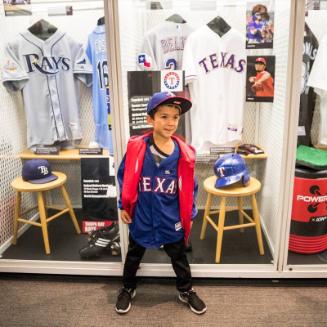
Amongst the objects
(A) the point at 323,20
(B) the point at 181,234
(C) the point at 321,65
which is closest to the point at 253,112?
(C) the point at 321,65

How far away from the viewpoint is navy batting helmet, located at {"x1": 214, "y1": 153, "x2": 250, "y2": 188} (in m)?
2.06

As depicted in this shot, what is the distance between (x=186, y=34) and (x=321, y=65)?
36.0 inches

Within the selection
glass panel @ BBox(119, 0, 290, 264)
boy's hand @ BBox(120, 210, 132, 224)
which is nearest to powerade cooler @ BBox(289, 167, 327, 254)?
glass panel @ BBox(119, 0, 290, 264)

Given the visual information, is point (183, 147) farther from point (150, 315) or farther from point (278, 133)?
point (150, 315)

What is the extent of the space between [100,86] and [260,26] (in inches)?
44.4

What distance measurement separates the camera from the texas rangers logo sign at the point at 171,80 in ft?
6.22

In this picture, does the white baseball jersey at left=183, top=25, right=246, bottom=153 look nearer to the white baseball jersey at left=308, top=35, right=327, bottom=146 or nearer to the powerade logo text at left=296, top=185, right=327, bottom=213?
the white baseball jersey at left=308, top=35, right=327, bottom=146

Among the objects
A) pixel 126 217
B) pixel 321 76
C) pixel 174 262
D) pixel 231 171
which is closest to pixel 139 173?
pixel 126 217

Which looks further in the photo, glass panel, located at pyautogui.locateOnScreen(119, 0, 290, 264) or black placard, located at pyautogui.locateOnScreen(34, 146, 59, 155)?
black placard, located at pyautogui.locateOnScreen(34, 146, 59, 155)

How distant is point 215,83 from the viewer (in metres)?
2.22

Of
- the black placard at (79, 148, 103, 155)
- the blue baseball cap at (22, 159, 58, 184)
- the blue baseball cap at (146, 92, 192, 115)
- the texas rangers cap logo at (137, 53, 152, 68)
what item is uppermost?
the texas rangers cap logo at (137, 53, 152, 68)

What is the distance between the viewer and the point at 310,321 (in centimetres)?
167

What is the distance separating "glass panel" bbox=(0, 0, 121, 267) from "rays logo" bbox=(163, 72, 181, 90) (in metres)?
0.51

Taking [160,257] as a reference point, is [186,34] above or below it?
above
